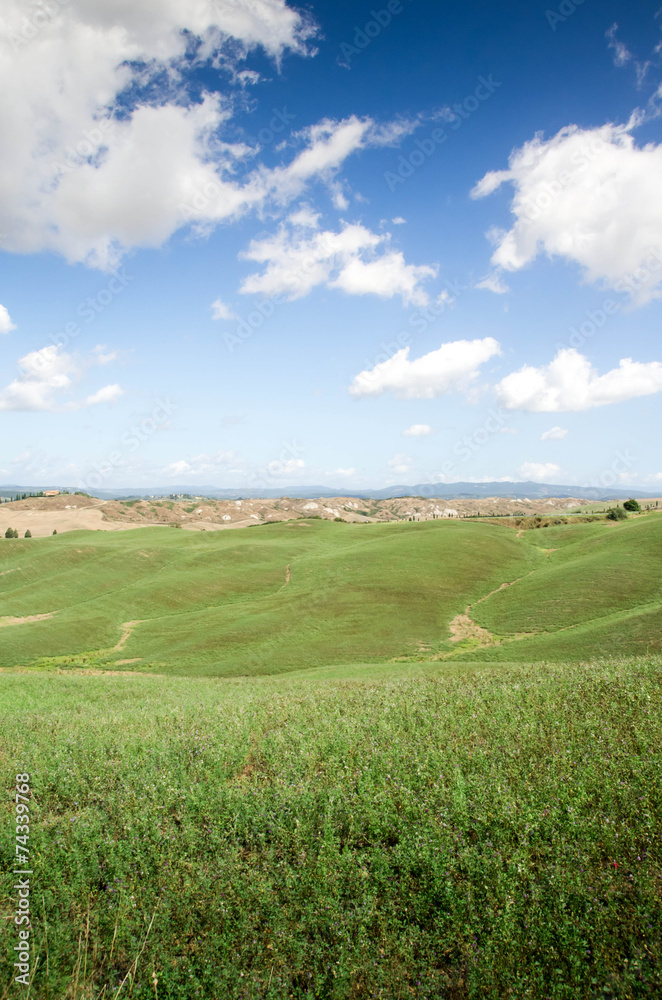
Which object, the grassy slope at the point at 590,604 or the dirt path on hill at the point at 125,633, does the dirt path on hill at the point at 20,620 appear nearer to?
the dirt path on hill at the point at 125,633

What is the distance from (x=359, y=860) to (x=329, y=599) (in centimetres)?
3654

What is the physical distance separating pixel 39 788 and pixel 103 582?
50132 millimetres

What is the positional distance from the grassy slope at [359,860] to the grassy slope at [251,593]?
76.3 ft

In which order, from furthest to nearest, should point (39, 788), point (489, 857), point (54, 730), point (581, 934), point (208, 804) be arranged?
1. point (54, 730)
2. point (39, 788)
3. point (208, 804)
4. point (489, 857)
5. point (581, 934)

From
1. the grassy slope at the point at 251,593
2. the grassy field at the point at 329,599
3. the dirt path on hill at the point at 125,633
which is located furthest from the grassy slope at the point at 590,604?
the dirt path on hill at the point at 125,633

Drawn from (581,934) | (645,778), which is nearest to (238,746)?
(581,934)

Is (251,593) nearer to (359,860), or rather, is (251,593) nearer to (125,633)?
(125,633)

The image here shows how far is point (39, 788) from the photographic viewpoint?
7.40 metres

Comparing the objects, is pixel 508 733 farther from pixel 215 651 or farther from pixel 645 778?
pixel 215 651

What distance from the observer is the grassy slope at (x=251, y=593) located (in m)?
33.8

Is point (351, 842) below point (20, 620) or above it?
above

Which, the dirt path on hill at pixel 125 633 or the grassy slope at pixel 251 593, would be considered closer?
the grassy slope at pixel 251 593

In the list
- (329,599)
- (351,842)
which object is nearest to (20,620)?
(329,599)

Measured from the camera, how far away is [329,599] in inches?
1644
